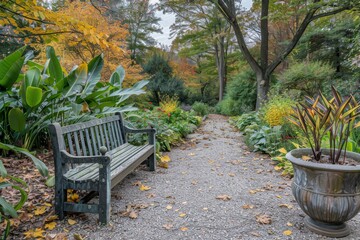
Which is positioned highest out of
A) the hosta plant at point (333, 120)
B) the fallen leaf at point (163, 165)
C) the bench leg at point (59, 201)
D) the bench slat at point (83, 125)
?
the hosta plant at point (333, 120)

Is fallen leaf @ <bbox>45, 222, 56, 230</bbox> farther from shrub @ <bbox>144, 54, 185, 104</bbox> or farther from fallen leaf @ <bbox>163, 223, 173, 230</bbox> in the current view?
shrub @ <bbox>144, 54, 185, 104</bbox>

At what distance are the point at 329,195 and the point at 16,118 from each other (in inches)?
125

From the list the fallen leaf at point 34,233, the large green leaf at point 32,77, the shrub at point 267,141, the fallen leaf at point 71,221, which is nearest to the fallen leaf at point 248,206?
the fallen leaf at point 71,221

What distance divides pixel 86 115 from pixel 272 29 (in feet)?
44.2

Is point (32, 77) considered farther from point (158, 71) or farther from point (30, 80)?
point (158, 71)

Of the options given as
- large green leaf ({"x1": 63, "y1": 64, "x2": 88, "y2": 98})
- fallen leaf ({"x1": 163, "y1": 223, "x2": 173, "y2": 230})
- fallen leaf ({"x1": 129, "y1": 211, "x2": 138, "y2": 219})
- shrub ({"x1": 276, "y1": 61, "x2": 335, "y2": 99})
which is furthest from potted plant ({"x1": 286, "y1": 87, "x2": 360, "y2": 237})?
shrub ({"x1": 276, "y1": 61, "x2": 335, "y2": 99})

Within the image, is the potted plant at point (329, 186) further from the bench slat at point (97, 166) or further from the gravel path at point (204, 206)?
the bench slat at point (97, 166)

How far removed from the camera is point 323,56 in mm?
10773

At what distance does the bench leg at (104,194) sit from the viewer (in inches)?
83.8

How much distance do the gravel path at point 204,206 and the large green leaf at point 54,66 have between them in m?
1.80

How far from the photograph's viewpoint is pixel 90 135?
2.99 metres

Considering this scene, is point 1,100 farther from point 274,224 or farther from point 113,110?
point 274,224

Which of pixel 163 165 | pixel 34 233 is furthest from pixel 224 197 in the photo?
pixel 34 233

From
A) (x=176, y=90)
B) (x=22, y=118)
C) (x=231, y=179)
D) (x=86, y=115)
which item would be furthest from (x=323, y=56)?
(x=22, y=118)
